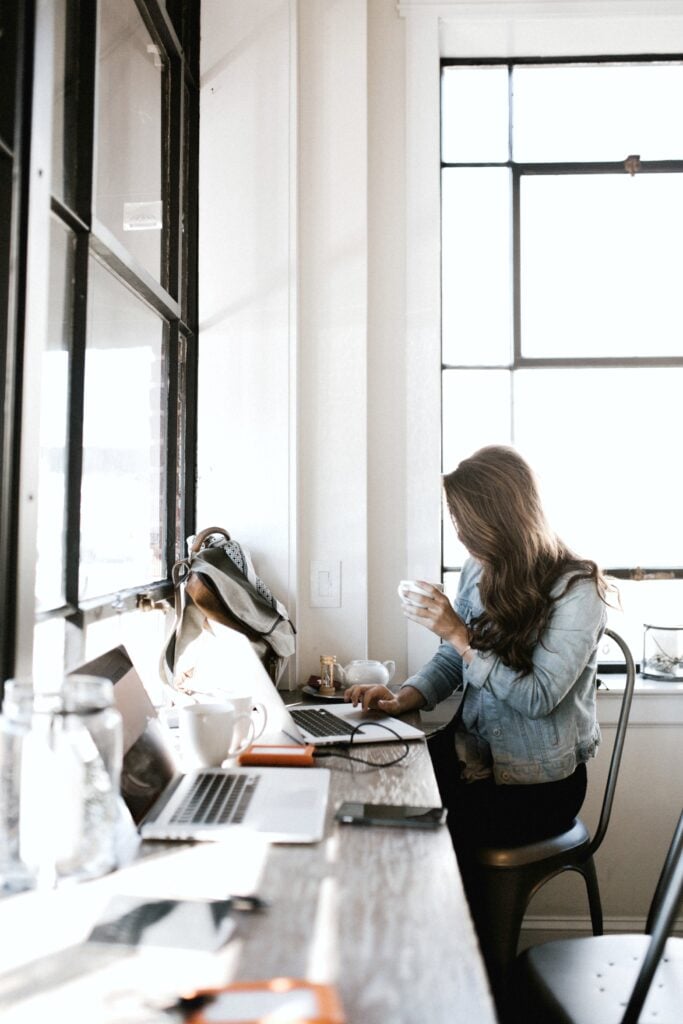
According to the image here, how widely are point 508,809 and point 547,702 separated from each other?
25cm

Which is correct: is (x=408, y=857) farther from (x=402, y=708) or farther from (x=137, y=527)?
(x=137, y=527)

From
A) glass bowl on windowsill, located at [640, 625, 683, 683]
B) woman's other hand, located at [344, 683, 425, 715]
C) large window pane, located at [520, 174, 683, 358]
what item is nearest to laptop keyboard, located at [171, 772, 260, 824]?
woman's other hand, located at [344, 683, 425, 715]

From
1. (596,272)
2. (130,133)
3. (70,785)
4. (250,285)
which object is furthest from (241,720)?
(596,272)

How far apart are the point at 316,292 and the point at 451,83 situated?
0.88m

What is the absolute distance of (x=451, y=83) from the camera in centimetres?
262

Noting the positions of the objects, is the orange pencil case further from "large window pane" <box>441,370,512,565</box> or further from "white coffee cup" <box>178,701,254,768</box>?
"large window pane" <box>441,370,512,565</box>

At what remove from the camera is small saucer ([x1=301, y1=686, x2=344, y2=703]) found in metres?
2.01

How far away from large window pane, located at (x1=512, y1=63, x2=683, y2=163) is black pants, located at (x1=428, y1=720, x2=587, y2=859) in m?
1.92

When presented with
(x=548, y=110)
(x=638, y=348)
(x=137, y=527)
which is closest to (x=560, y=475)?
(x=638, y=348)

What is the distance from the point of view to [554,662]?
1701mm

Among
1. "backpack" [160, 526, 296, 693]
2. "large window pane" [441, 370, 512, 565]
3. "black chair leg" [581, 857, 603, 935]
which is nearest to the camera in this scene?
"black chair leg" [581, 857, 603, 935]

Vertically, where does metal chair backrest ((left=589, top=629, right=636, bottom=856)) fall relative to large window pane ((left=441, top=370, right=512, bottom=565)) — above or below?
below

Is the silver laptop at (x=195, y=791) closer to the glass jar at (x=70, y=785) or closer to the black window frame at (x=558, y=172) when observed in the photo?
the glass jar at (x=70, y=785)

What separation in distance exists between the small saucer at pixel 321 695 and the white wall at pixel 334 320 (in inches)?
6.8
